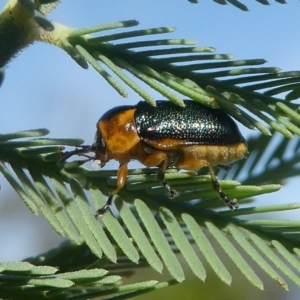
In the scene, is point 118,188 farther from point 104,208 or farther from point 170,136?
point 170,136

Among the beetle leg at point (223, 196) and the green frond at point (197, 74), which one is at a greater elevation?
the green frond at point (197, 74)

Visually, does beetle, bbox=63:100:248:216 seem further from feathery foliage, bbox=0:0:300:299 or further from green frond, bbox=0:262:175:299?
green frond, bbox=0:262:175:299

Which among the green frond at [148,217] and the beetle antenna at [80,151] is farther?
Result: the beetle antenna at [80,151]

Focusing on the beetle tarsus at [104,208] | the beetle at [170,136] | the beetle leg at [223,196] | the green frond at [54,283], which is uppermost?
the beetle at [170,136]

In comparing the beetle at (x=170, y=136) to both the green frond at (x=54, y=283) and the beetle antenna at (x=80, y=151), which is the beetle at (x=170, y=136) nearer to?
the beetle antenna at (x=80, y=151)

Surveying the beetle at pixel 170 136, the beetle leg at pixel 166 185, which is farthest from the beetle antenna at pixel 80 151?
the beetle leg at pixel 166 185

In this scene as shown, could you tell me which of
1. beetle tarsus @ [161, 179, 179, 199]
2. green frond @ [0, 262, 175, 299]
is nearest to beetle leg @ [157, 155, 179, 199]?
beetle tarsus @ [161, 179, 179, 199]

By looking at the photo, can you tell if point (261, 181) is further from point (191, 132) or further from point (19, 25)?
point (19, 25)
